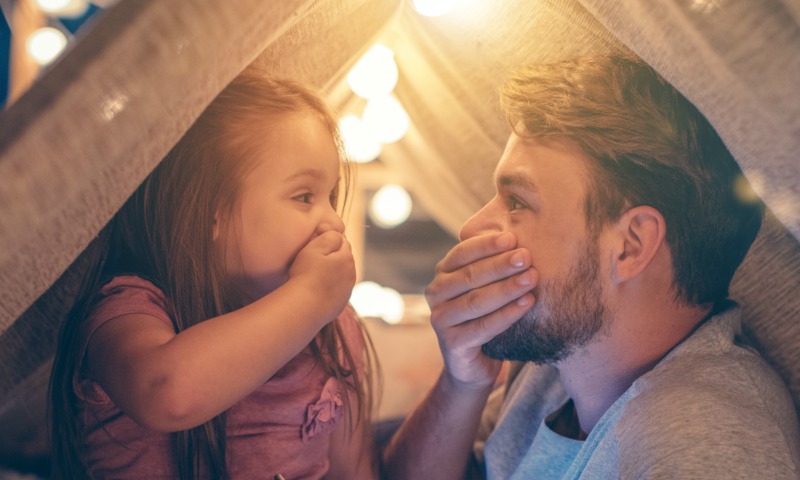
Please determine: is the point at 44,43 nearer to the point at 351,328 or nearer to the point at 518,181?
the point at 351,328

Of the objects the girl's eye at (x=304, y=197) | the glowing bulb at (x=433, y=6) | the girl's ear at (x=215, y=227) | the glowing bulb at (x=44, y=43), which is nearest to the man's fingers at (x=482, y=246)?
the girl's eye at (x=304, y=197)

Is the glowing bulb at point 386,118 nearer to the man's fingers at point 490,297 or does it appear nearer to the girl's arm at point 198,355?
the man's fingers at point 490,297

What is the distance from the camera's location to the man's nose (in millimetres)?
928

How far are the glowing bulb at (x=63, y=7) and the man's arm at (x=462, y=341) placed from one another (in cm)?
111

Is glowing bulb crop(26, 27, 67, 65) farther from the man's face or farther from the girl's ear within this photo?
the man's face

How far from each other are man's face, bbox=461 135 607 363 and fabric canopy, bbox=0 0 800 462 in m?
0.20

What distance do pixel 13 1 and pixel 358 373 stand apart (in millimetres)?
1219

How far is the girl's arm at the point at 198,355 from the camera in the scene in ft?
2.05


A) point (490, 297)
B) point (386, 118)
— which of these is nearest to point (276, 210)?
point (490, 297)

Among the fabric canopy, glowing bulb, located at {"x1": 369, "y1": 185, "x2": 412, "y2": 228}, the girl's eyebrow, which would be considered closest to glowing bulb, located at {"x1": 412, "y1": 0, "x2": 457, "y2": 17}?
the fabric canopy

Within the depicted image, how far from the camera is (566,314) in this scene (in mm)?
886

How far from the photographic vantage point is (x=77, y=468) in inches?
32.0

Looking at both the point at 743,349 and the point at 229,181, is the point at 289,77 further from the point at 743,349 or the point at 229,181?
the point at 743,349

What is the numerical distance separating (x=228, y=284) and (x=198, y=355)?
25 centimetres
